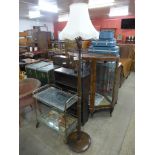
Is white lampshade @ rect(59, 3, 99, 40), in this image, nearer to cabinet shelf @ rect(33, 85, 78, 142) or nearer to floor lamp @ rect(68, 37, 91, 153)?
floor lamp @ rect(68, 37, 91, 153)

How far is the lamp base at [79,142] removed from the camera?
1.71 meters

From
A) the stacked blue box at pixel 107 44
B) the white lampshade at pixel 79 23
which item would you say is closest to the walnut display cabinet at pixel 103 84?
the stacked blue box at pixel 107 44

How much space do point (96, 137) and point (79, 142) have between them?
0.96 ft

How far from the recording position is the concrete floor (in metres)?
1.72

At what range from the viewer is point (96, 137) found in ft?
6.39

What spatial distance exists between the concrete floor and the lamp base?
0.05 m

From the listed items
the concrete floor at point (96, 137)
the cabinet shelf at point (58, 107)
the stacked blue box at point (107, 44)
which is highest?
the stacked blue box at point (107, 44)

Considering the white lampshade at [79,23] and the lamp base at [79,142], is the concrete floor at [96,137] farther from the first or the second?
the white lampshade at [79,23]

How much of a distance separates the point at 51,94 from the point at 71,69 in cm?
55

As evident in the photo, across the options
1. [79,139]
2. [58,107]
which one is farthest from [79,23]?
[79,139]

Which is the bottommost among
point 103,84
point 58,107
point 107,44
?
point 58,107

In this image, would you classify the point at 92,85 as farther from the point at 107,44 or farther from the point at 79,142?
the point at 79,142

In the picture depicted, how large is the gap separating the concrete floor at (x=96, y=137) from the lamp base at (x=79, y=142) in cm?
5
